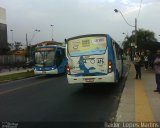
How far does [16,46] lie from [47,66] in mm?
73101

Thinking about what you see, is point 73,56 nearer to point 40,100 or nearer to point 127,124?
point 40,100

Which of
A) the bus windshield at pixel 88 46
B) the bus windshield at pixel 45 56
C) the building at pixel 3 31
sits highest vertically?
the building at pixel 3 31

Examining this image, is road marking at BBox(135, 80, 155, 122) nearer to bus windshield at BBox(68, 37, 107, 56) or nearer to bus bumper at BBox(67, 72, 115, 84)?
bus bumper at BBox(67, 72, 115, 84)

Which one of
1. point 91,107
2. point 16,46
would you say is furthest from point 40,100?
point 16,46

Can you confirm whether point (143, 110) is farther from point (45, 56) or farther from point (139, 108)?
point (45, 56)

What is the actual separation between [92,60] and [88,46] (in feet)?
2.65

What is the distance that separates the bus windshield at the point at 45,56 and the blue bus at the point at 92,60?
51.9ft

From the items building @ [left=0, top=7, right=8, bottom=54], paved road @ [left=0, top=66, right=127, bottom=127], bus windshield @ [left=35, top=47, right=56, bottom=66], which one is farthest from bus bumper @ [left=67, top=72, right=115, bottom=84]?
building @ [left=0, top=7, right=8, bottom=54]

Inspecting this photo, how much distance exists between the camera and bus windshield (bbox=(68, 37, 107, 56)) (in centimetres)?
1947

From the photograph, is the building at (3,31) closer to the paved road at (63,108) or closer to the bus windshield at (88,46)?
the bus windshield at (88,46)

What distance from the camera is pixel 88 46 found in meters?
19.7

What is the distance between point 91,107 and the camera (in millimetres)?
14172

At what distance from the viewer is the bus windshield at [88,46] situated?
63.9 ft

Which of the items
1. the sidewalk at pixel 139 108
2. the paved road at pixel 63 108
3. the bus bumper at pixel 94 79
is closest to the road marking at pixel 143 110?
the sidewalk at pixel 139 108
